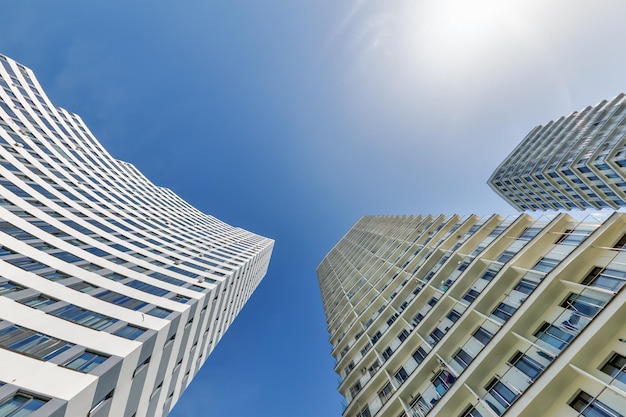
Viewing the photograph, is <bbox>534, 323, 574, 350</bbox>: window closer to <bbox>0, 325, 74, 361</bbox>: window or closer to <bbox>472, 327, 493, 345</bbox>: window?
<bbox>472, 327, 493, 345</bbox>: window

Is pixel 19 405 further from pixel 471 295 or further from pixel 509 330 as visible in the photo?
pixel 471 295

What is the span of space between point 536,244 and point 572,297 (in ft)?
15.4

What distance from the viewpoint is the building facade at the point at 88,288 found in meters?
12.6

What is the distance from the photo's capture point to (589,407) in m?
10.2

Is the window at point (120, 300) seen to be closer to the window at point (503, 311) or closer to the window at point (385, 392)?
the window at point (385, 392)

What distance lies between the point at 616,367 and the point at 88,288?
30.1 metres

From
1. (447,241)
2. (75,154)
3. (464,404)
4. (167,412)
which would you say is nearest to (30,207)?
(167,412)

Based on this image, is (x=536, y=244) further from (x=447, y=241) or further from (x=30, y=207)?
(x=30, y=207)

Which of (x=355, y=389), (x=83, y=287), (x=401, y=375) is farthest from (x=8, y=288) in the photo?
(x=355, y=389)

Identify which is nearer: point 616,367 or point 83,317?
point 616,367

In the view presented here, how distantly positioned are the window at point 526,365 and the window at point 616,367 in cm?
232

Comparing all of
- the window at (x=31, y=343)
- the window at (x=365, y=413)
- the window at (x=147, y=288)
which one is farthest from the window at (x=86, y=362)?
the window at (x=365, y=413)

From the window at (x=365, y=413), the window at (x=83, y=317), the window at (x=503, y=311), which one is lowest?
the window at (x=365, y=413)

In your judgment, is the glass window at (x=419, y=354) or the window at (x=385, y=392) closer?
A: the glass window at (x=419, y=354)
